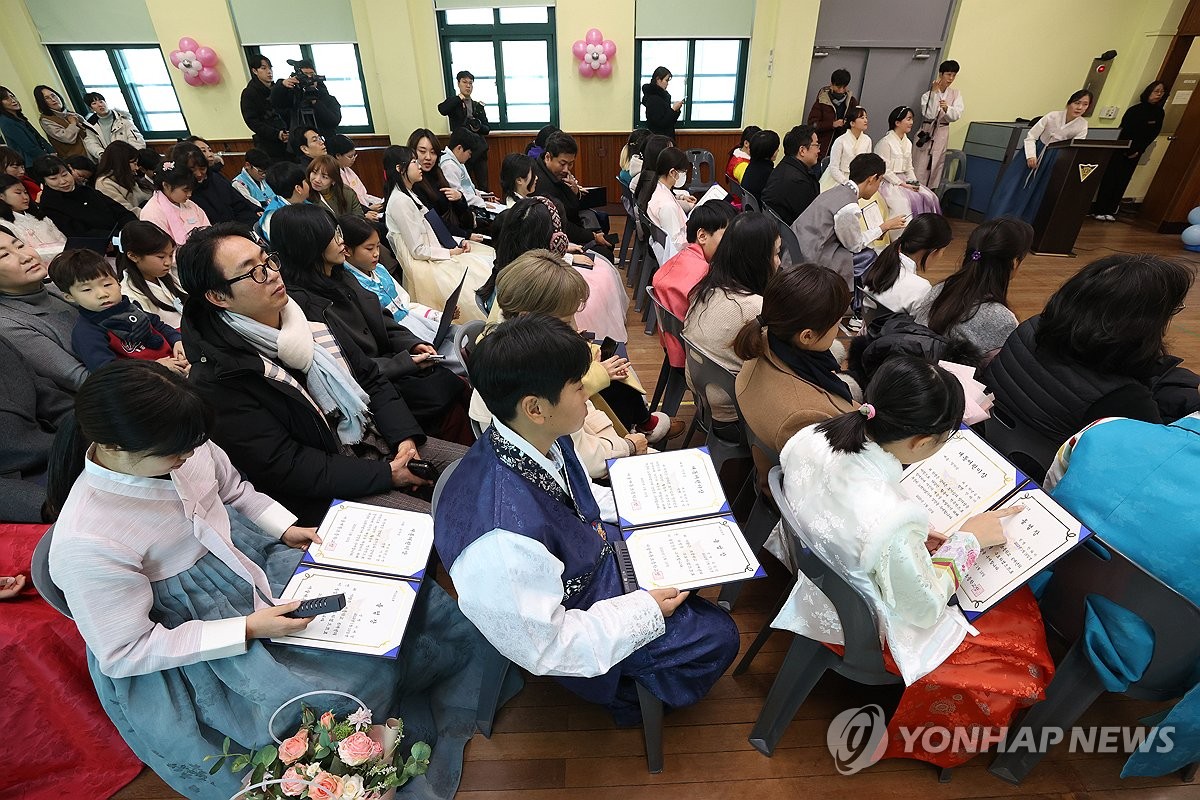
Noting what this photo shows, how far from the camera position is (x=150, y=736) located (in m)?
1.21

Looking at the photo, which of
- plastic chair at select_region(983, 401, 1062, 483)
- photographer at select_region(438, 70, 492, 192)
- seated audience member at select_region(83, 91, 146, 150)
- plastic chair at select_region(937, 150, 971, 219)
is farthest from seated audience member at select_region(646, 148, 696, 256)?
seated audience member at select_region(83, 91, 146, 150)

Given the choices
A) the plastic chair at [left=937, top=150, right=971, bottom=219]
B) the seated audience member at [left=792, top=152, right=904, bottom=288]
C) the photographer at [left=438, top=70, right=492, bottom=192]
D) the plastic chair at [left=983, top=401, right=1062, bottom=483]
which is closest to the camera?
the plastic chair at [left=983, top=401, right=1062, bottom=483]

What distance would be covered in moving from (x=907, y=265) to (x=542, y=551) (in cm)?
245

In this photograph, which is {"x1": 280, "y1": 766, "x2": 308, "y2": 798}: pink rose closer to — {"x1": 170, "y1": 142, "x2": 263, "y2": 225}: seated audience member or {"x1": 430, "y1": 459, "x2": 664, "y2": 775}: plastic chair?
{"x1": 430, "y1": 459, "x2": 664, "y2": 775}: plastic chair

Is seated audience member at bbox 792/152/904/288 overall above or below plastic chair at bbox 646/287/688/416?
above

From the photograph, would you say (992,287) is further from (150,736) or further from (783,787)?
(150,736)

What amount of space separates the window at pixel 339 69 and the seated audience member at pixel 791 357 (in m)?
6.49

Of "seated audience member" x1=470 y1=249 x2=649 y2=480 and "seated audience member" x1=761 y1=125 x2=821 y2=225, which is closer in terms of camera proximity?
"seated audience member" x1=470 y1=249 x2=649 y2=480

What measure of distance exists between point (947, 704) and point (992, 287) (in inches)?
60.8

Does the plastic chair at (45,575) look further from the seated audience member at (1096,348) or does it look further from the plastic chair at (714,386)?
the seated audience member at (1096,348)

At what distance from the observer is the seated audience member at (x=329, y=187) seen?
3885mm

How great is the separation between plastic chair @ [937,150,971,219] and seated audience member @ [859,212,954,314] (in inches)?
198

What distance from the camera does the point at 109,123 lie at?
606 cm

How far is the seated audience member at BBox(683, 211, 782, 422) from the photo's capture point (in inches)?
80.4
